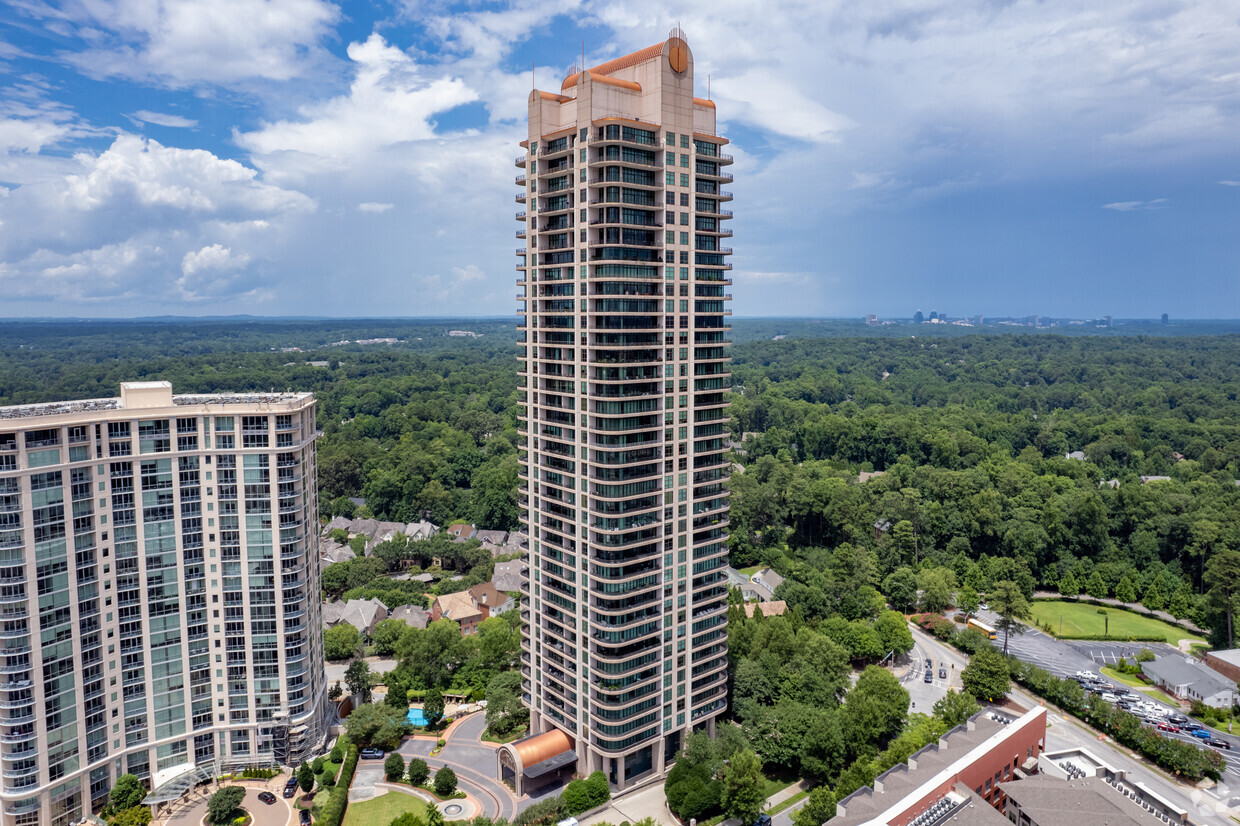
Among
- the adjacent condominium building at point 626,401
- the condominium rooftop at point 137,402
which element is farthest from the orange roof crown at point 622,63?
the condominium rooftop at point 137,402

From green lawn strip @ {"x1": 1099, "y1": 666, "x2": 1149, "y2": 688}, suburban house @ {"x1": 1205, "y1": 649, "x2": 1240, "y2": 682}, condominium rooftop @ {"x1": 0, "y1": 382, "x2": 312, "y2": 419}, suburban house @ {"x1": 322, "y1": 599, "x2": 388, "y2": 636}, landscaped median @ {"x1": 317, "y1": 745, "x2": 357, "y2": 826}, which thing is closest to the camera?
landscaped median @ {"x1": 317, "y1": 745, "x2": 357, "y2": 826}

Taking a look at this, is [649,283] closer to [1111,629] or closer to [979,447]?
[1111,629]

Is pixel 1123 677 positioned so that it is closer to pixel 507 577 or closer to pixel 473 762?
pixel 473 762

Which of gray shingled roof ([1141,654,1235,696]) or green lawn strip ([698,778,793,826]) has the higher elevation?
gray shingled roof ([1141,654,1235,696])

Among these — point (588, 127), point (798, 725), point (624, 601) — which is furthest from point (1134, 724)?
point (588, 127)

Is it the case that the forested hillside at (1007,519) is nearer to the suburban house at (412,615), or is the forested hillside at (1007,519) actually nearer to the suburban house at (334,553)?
the suburban house at (412,615)

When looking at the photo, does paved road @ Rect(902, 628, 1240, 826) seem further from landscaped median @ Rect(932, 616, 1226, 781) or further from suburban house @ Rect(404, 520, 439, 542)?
suburban house @ Rect(404, 520, 439, 542)

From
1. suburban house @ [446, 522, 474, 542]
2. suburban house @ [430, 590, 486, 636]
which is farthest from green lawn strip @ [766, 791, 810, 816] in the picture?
suburban house @ [446, 522, 474, 542]
